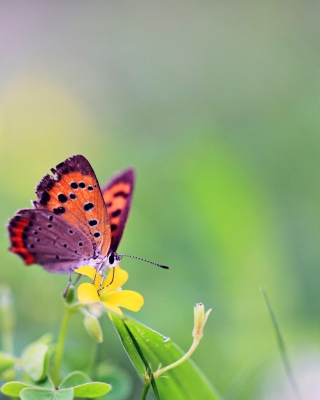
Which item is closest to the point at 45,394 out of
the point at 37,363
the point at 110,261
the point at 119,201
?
the point at 37,363

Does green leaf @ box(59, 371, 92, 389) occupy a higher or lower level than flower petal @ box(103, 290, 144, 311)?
lower

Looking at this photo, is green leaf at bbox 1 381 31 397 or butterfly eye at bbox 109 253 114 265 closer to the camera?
green leaf at bbox 1 381 31 397

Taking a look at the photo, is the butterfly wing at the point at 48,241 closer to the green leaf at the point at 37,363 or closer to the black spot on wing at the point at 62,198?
Result: the black spot on wing at the point at 62,198

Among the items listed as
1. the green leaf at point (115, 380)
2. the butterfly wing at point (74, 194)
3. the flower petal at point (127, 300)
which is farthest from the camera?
the green leaf at point (115, 380)

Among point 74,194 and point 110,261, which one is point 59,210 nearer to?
point 74,194

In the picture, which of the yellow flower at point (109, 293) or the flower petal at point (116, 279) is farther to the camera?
the flower petal at point (116, 279)

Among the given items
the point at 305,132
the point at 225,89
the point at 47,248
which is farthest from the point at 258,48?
the point at 47,248

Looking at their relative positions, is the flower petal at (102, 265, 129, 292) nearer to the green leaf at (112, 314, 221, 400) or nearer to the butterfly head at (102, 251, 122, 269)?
the butterfly head at (102, 251, 122, 269)

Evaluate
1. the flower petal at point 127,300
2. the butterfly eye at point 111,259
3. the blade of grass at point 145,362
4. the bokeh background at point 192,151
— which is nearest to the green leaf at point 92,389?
the blade of grass at point 145,362

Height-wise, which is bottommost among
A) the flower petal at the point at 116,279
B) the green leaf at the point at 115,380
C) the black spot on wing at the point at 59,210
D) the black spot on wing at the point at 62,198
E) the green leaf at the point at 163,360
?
the green leaf at the point at 115,380

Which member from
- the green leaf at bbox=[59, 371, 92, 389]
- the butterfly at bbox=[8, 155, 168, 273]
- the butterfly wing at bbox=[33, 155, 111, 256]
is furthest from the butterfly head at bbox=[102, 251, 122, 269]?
the green leaf at bbox=[59, 371, 92, 389]
